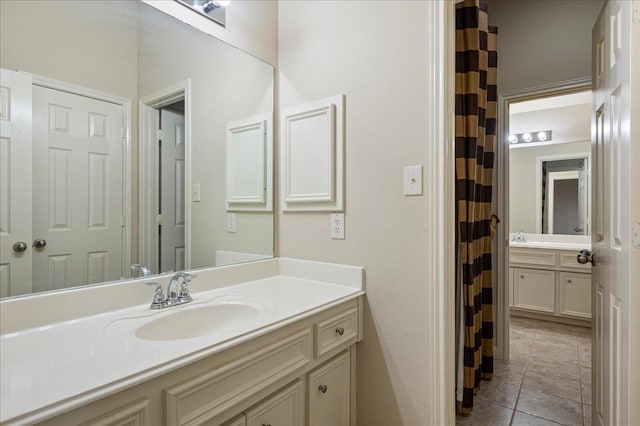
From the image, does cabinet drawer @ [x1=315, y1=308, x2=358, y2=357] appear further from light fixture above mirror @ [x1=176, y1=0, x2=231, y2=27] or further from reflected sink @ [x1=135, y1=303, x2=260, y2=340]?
light fixture above mirror @ [x1=176, y1=0, x2=231, y2=27]

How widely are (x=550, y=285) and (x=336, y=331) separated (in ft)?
9.78

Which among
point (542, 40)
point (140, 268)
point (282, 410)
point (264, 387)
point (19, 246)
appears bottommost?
point (282, 410)

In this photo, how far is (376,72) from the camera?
4.92 ft

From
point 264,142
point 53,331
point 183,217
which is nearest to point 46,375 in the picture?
point 53,331

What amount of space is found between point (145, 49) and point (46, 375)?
3.99 ft

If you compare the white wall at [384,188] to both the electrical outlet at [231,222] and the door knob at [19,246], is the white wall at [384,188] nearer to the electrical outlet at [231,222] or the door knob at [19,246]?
the electrical outlet at [231,222]

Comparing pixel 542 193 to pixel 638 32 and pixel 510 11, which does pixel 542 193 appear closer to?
pixel 510 11

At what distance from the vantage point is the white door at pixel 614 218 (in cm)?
104

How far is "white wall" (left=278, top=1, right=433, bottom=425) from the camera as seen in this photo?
4.54ft

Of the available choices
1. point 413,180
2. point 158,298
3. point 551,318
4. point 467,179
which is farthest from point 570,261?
point 158,298

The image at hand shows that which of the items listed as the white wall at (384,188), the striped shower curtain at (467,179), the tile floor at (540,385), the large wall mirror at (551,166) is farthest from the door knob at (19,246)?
the large wall mirror at (551,166)

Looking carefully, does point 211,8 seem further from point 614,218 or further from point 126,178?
point 614,218

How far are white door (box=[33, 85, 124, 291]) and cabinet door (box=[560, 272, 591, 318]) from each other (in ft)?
12.3

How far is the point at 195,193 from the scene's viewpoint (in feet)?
5.14
